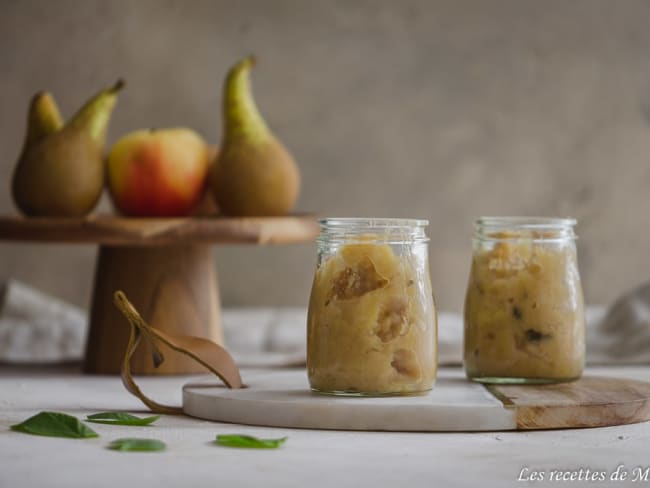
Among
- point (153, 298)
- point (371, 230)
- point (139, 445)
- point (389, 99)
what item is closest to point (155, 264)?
point (153, 298)

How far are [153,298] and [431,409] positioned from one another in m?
0.62

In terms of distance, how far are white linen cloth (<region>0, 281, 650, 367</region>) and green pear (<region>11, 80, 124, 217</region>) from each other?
29 centimetres

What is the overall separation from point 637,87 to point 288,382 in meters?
1.65

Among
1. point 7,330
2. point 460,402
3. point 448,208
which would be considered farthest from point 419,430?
point 448,208

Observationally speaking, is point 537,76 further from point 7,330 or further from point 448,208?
point 7,330

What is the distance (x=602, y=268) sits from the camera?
2459 millimetres

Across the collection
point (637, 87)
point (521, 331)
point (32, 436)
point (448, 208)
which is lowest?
→ point (32, 436)

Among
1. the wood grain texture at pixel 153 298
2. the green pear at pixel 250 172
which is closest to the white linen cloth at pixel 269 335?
the wood grain texture at pixel 153 298

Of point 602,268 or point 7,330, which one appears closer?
point 7,330

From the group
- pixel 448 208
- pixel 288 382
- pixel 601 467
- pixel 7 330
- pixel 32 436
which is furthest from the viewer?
pixel 448 208

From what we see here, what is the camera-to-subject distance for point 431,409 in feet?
2.85

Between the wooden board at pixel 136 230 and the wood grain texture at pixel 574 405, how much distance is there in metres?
0.43

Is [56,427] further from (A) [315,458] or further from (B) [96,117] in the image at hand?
(B) [96,117]

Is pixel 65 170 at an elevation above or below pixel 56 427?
above
